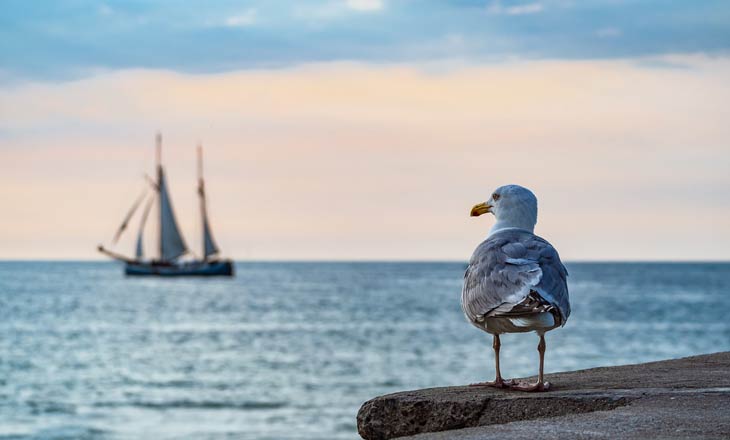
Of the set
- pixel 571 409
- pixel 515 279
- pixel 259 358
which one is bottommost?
pixel 259 358

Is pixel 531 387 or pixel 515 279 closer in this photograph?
pixel 515 279

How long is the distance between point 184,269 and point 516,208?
3364 inches

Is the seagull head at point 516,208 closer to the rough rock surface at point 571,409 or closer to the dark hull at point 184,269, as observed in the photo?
the rough rock surface at point 571,409

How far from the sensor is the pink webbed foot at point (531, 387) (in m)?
4.70

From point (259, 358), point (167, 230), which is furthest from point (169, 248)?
point (259, 358)

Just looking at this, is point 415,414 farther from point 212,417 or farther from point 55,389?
point 55,389

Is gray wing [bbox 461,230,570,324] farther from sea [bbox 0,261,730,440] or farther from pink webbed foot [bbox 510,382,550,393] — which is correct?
sea [bbox 0,261,730,440]

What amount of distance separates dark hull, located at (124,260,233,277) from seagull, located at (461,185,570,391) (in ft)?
272

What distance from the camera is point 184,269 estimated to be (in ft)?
292

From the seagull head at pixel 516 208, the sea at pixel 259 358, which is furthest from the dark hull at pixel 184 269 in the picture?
the seagull head at pixel 516 208

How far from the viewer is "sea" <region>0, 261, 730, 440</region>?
18.2 m

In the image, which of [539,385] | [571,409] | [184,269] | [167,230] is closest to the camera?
[571,409]

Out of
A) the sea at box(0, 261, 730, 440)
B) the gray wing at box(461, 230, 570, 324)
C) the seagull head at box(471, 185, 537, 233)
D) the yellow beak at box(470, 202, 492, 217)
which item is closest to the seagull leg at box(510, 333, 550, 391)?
the gray wing at box(461, 230, 570, 324)

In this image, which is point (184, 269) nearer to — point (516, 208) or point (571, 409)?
point (516, 208)
